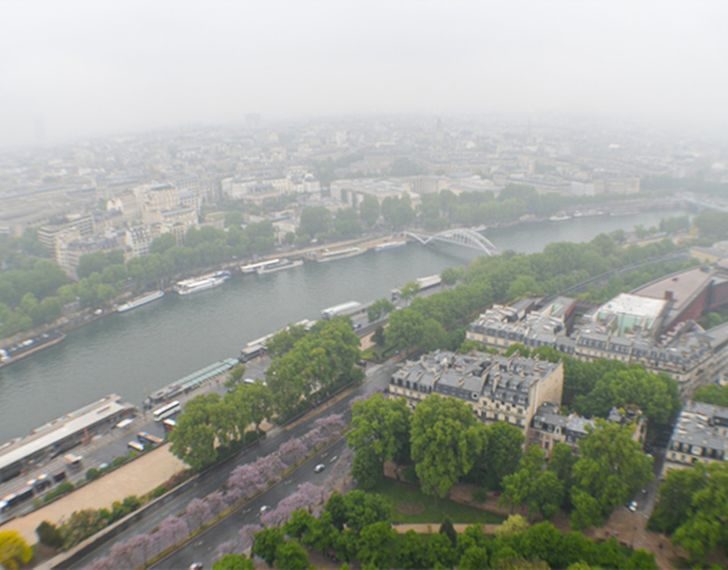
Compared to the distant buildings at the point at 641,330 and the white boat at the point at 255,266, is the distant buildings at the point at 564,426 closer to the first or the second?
the distant buildings at the point at 641,330

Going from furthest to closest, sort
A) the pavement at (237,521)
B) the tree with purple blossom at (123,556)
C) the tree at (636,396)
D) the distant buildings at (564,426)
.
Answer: the tree at (636,396) → the distant buildings at (564,426) → the pavement at (237,521) → the tree with purple blossom at (123,556)


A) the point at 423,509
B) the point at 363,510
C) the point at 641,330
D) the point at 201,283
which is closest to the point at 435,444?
the point at 423,509

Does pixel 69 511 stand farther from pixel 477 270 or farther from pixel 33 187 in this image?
pixel 33 187

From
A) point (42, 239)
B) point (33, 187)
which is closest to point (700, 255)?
point (42, 239)

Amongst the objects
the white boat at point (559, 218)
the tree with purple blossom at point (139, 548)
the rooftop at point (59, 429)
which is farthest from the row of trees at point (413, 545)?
the white boat at point (559, 218)

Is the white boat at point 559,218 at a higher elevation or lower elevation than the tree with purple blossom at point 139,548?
lower

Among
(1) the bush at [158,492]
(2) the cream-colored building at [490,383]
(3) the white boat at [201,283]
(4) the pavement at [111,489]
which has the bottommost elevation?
(3) the white boat at [201,283]

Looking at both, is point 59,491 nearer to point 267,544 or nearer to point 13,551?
point 13,551
